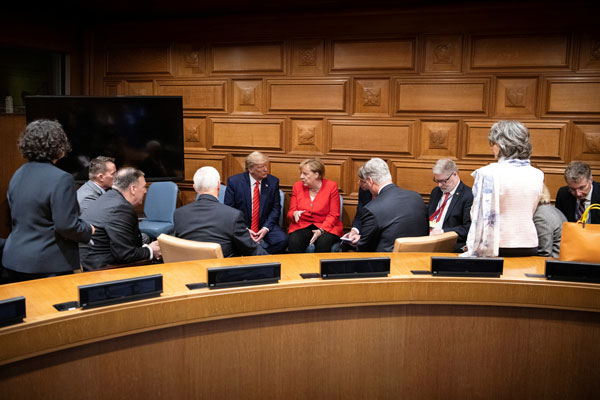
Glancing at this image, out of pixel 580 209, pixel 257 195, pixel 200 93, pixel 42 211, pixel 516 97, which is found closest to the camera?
pixel 42 211

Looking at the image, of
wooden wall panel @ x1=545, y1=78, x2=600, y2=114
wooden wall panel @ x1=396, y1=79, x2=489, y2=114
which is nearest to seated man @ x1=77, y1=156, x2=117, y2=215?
wooden wall panel @ x1=396, y1=79, x2=489, y2=114

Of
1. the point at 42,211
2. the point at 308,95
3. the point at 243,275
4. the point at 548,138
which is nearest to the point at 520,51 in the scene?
the point at 548,138

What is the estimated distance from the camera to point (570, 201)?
14.7 ft

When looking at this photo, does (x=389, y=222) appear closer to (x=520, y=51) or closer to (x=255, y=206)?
(x=255, y=206)

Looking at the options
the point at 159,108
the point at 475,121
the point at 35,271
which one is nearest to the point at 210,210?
the point at 35,271

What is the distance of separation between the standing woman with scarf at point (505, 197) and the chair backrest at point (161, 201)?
12.2ft

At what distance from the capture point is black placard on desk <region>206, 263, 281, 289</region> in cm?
221

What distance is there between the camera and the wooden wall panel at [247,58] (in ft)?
19.0

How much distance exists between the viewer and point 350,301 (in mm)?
2340

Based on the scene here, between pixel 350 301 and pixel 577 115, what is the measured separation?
3.54 m

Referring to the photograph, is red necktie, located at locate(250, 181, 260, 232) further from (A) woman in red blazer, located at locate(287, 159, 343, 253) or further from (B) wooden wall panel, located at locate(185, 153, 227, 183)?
(B) wooden wall panel, located at locate(185, 153, 227, 183)

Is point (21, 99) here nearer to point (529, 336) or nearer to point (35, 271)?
point (35, 271)

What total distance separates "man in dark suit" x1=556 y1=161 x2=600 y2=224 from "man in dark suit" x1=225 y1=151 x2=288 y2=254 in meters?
2.40

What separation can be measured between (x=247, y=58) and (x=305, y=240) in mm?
2125
